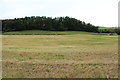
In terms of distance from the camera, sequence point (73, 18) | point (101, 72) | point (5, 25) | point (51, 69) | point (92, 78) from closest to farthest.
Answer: point (92, 78)
point (101, 72)
point (51, 69)
point (5, 25)
point (73, 18)

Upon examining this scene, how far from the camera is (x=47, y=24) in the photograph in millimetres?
99375

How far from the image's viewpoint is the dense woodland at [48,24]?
93.5 m

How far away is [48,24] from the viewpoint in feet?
326

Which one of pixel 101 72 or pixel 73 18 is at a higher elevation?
pixel 73 18

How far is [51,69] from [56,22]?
92709mm

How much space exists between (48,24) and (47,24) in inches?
21.4

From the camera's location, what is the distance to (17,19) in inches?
4008

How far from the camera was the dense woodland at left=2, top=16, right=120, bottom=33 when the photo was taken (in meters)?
93.5

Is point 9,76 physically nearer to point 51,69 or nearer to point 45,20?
point 51,69

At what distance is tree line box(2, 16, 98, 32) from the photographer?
9365 centimetres

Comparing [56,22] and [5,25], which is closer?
[5,25]

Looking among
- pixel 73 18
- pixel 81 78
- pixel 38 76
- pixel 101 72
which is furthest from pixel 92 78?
pixel 73 18

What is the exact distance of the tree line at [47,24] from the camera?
93650 millimetres

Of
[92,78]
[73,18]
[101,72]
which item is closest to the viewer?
[92,78]
